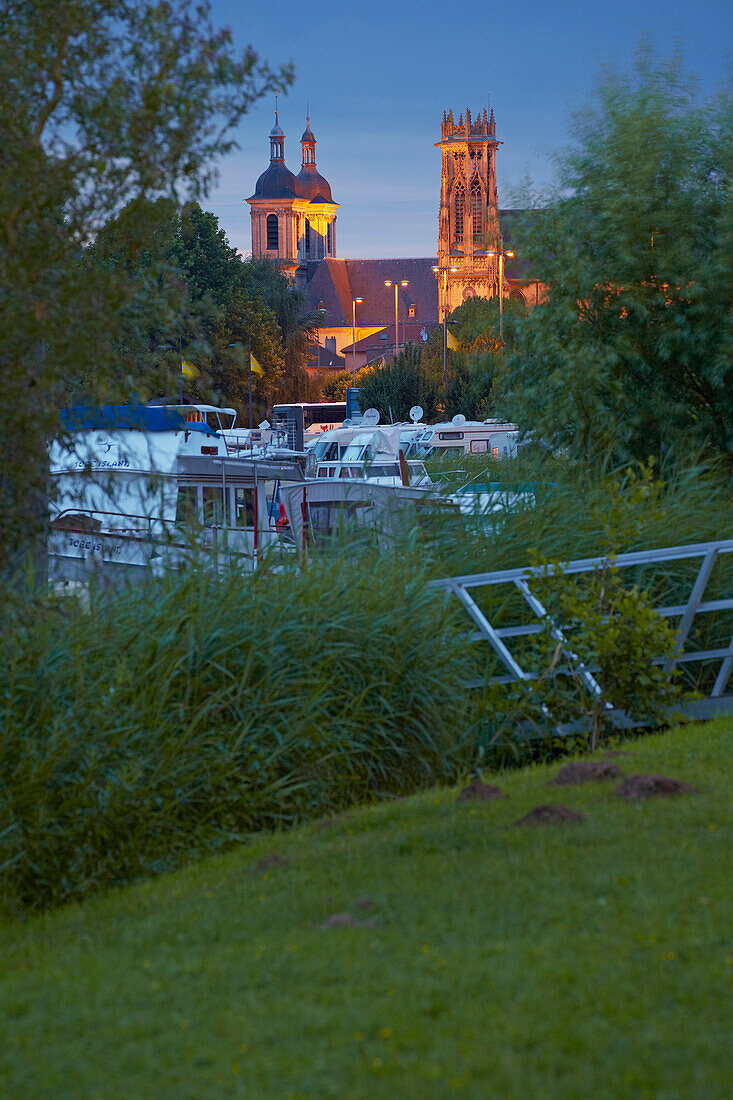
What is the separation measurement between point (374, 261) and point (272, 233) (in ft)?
56.3

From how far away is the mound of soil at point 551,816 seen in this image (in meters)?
5.84

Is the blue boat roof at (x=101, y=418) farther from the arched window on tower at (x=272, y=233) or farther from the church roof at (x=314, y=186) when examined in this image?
the church roof at (x=314, y=186)

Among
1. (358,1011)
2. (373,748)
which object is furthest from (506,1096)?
(373,748)

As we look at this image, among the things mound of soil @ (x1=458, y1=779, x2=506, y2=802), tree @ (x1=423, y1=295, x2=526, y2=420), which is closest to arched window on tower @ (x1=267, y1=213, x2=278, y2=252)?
tree @ (x1=423, y1=295, x2=526, y2=420)

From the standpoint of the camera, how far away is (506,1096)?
334cm

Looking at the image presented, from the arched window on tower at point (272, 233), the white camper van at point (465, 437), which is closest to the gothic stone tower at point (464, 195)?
the arched window on tower at point (272, 233)

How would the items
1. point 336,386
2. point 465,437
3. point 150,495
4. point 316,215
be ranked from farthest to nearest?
point 316,215, point 336,386, point 465,437, point 150,495

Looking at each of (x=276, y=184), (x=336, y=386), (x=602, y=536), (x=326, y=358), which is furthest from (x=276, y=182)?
(x=602, y=536)

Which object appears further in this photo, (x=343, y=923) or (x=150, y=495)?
(x=150, y=495)

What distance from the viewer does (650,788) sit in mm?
6215

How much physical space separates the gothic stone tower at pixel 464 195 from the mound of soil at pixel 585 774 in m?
126

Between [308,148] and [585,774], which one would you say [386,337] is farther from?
[585,774]

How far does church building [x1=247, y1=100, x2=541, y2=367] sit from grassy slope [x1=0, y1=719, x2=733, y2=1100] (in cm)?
10491

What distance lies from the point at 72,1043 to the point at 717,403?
12711mm
